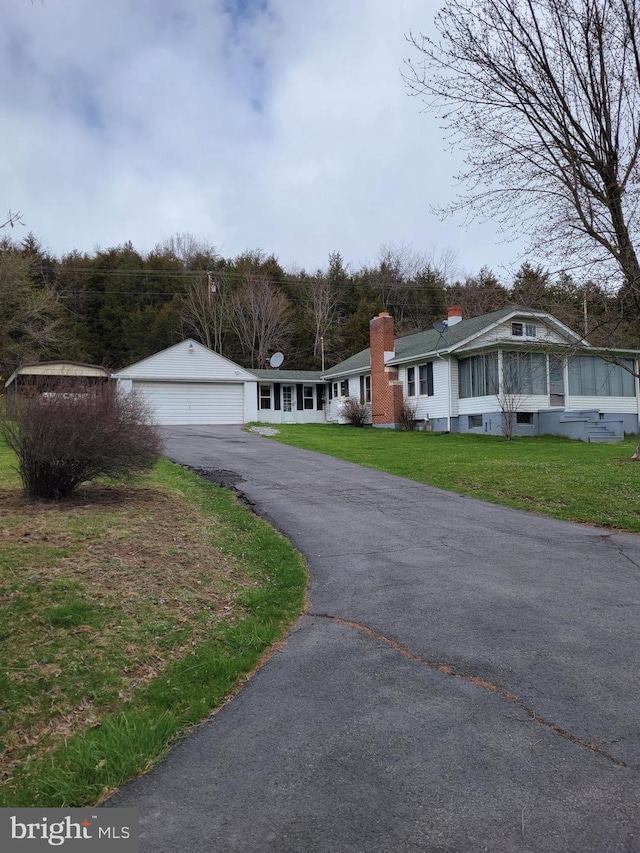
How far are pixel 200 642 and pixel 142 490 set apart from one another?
19.0 ft

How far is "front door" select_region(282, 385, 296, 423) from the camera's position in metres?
33.8

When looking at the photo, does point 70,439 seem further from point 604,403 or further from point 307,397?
point 307,397

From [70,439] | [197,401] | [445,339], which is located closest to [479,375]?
[445,339]

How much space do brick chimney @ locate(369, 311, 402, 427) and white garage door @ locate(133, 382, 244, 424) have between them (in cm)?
693

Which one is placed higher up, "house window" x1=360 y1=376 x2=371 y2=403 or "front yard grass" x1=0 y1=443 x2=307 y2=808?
"house window" x1=360 y1=376 x2=371 y2=403

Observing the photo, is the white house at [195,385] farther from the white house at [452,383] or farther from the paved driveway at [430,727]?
the paved driveway at [430,727]

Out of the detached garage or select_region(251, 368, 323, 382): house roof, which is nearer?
the detached garage

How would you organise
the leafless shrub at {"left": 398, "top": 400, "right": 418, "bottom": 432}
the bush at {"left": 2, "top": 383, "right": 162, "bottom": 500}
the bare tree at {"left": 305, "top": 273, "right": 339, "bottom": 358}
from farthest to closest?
the bare tree at {"left": 305, "top": 273, "right": 339, "bottom": 358} → the leafless shrub at {"left": 398, "top": 400, "right": 418, "bottom": 432} → the bush at {"left": 2, "top": 383, "right": 162, "bottom": 500}

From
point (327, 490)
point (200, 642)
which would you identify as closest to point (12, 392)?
point (327, 490)

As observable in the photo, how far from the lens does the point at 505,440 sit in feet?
71.9

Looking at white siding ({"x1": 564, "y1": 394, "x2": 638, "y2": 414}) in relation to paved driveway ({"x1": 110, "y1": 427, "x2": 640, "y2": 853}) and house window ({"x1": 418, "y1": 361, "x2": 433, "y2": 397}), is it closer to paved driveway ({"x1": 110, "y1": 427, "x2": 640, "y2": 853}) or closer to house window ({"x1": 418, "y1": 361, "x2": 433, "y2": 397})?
house window ({"x1": 418, "y1": 361, "x2": 433, "y2": 397})

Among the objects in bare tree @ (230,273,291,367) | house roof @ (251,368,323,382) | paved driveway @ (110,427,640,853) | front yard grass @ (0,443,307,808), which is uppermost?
bare tree @ (230,273,291,367)

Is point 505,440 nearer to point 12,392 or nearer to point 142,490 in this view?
point 142,490

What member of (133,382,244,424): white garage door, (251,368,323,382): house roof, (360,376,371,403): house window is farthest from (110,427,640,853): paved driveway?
(251,368,323,382): house roof
